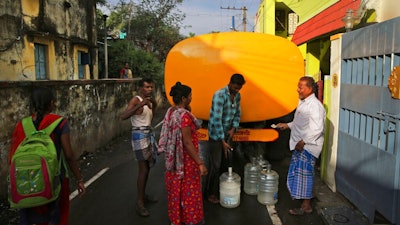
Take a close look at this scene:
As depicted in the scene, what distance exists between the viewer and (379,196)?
3758 mm

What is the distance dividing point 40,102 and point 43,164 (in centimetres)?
51

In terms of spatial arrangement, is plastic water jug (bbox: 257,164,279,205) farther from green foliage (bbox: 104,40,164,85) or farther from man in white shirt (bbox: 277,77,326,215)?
green foliage (bbox: 104,40,164,85)

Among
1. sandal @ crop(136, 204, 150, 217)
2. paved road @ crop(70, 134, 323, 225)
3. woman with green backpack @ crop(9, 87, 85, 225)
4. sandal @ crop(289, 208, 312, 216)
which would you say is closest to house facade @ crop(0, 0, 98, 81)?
paved road @ crop(70, 134, 323, 225)

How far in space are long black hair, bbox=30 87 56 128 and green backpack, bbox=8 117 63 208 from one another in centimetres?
15

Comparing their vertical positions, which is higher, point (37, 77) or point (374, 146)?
point (37, 77)

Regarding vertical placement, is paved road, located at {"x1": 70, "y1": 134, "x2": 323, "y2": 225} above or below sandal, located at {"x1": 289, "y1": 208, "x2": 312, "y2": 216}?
below

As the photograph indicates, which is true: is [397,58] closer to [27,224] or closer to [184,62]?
[184,62]

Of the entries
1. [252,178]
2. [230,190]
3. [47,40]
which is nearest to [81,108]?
[252,178]

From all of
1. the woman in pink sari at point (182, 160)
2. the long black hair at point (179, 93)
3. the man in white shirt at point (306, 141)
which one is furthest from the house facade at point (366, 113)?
the long black hair at point (179, 93)

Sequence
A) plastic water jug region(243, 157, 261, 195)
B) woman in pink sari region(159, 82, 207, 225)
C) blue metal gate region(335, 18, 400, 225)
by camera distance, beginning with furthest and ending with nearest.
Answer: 1. plastic water jug region(243, 157, 261, 195)
2. woman in pink sari region(159, 82, 207, 225)
3. blue metal gate region(335, 18, 400, 225)

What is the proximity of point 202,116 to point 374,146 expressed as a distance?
98.7 inches

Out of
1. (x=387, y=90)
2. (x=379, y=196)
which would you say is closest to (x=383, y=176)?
(x=379, y=196)

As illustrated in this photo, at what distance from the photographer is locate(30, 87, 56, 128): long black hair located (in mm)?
2782

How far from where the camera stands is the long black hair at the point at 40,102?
2.78 m
